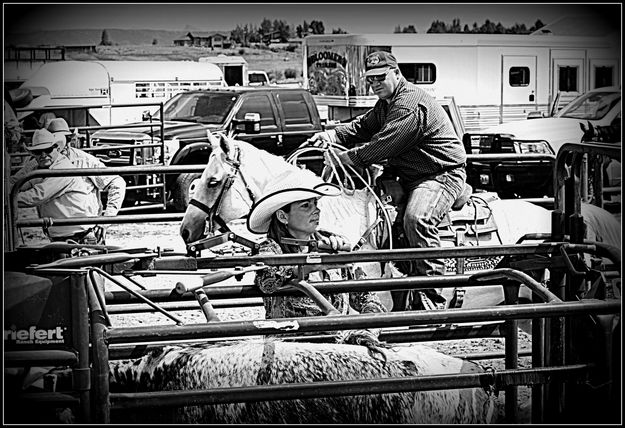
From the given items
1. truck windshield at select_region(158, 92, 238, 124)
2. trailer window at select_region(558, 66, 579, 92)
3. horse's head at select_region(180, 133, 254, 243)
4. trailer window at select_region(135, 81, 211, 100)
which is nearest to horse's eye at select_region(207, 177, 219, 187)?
horse's head at select_region(180, 133, 254, 243)

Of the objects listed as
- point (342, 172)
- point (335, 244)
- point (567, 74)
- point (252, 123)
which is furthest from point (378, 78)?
point (567, 74)

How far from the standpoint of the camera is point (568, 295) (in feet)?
12.7

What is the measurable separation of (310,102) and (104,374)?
12.1 meters

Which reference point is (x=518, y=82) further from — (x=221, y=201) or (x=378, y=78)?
(x=221, y=201)

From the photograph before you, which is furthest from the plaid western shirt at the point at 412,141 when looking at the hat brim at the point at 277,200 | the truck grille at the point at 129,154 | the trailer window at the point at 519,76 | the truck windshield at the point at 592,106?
the trailer window at the point at 519,76

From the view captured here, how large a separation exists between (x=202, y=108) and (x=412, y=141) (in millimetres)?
9195

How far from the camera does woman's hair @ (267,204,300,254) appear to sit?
4058 mm

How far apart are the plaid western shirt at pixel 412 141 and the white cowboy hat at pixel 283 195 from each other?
1632 mm

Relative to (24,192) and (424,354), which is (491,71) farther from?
(424,354)

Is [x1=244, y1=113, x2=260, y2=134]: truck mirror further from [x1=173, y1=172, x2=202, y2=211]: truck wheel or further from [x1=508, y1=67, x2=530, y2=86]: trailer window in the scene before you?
[x1=508, y1=67, x2=530, y2=86]: trailer window

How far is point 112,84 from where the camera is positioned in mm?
17859

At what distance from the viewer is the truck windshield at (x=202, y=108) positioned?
46.9 ft

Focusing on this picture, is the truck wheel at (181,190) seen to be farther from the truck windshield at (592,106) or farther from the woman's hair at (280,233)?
the woman's hair at (280,233)

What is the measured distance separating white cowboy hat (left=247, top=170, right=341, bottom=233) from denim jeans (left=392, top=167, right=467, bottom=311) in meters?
1.67
